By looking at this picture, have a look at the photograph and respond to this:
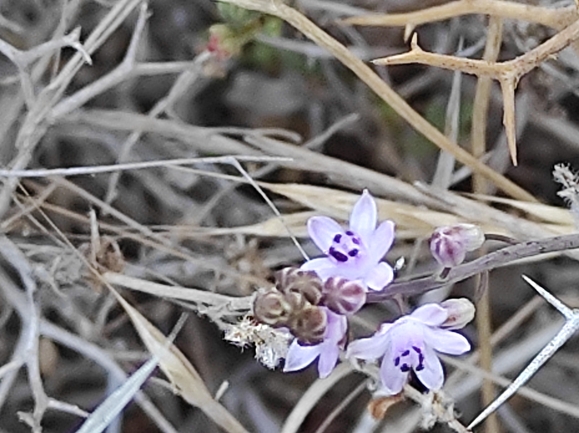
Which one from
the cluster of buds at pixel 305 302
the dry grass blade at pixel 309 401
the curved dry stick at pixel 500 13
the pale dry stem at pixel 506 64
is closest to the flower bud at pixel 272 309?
the cluster of buds at pixel 305 302

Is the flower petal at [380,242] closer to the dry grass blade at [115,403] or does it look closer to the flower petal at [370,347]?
the flower petal at [370,347]

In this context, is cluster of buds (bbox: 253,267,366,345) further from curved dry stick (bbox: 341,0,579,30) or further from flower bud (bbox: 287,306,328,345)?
curved dry stick (bbox: 341,0,579,30)

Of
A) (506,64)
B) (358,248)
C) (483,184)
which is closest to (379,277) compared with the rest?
(358,248)

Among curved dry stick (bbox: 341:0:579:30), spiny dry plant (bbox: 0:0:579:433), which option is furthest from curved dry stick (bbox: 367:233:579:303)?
curved dry stick (bbox: 341:0:579:30)

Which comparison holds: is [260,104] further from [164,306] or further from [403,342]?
[403,342]

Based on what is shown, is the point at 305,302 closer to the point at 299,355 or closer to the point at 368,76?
the point at 299,355

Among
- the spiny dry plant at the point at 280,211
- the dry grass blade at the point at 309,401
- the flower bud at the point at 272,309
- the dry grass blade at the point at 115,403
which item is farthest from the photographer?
the dry grass blade at the point at 309,401
